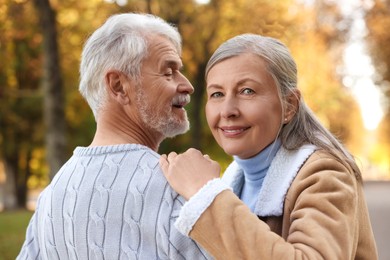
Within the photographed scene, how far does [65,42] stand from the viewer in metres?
18.1

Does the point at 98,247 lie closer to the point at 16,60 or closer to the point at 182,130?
the point at 182,130

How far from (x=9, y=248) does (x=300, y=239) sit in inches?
373

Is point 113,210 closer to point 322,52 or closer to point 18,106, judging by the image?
point 18,106

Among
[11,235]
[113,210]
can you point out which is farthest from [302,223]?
[11,235]

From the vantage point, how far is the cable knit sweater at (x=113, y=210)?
235cm

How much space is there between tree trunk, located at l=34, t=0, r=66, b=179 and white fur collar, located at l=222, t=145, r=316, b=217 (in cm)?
941

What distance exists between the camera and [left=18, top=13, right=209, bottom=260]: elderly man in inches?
93.4

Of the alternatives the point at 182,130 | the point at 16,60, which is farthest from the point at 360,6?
the point at 182,130

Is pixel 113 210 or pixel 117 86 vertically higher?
pixel 117 86

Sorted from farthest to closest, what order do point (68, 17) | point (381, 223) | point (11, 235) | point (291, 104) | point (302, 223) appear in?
point (68, 17), point (381, 223), point (11, 235), point (291, 104), point (302, 223)

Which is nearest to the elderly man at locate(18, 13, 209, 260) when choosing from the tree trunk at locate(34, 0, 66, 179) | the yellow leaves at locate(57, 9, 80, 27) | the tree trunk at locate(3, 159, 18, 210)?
the tree trunk at locate(34, 0, 66, 179)

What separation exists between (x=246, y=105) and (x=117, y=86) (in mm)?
501

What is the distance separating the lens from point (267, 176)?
2.51 m

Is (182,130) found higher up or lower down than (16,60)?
higher up
